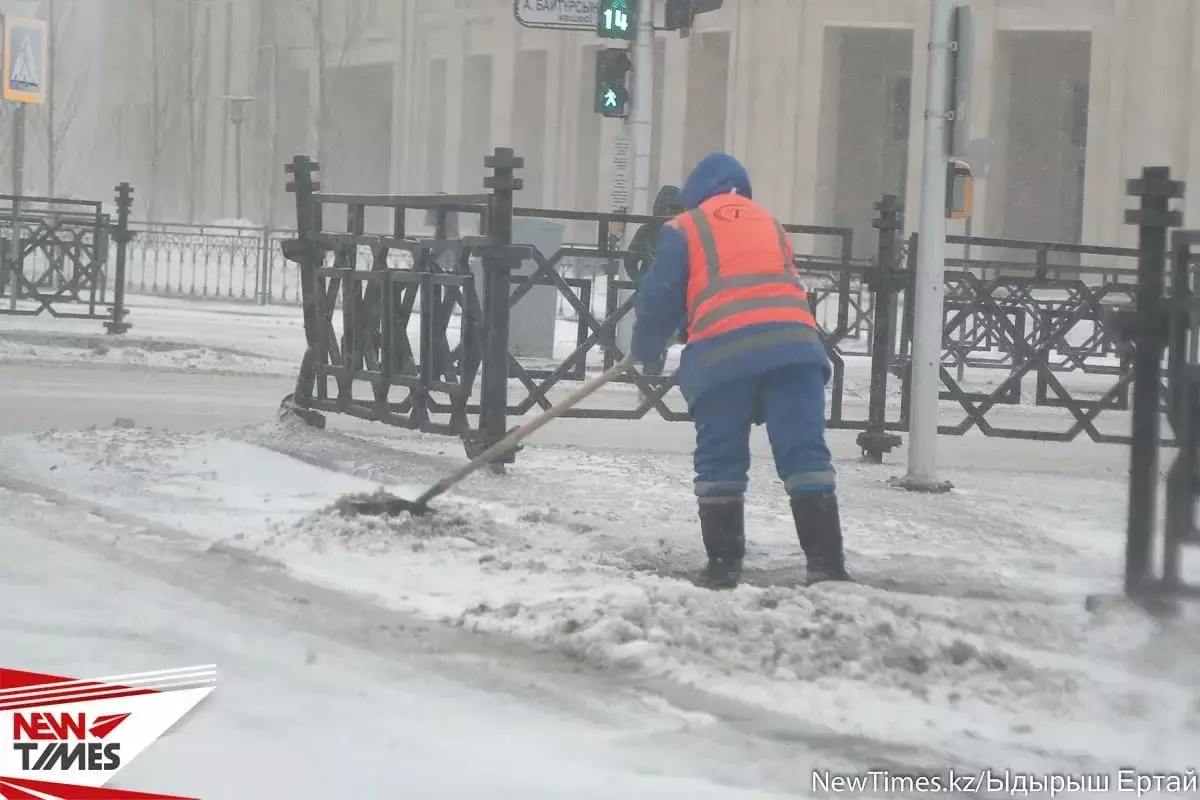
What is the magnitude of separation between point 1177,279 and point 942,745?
8.23ft

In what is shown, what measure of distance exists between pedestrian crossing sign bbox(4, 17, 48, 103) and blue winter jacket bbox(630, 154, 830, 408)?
1442 cm

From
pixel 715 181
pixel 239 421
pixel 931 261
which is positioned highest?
pixel 715 181

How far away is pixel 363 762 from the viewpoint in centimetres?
414

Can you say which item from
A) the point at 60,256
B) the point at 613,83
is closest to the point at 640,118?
the point at 613,83

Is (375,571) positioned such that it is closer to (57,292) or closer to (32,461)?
(32,461)

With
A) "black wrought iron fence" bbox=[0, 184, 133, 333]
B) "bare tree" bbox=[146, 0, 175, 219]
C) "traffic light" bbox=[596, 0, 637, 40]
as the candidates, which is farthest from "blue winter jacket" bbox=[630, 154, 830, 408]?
"bare tree" bbox=[146, 0, 175, 219]

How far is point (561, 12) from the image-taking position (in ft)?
48.9

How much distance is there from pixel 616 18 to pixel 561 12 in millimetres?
490

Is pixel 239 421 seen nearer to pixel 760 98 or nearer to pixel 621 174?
pixel 621 174

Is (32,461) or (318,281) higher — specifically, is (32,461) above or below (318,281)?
below

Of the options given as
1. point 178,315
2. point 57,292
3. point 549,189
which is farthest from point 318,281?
point 549,189

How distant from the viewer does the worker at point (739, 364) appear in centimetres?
623

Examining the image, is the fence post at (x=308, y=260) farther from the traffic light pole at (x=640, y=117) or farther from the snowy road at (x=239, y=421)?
the traffic light pole at (x=640, y=117)

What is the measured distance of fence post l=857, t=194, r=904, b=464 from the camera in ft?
34.7
